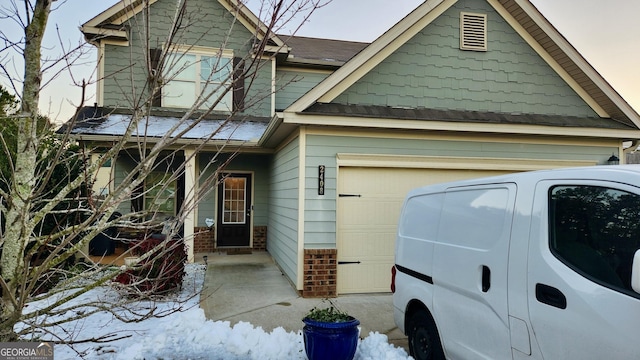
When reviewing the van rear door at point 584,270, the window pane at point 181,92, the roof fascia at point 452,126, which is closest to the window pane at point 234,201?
the window pane at point 181,92

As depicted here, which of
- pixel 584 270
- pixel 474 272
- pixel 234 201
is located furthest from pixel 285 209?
pixel 584 270

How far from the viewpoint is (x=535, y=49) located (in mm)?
7738

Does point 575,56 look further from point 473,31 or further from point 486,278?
point 486,278

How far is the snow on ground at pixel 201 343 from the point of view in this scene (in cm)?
420

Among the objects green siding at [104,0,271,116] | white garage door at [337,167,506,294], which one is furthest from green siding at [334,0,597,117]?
green siding at [104,0,271,116]

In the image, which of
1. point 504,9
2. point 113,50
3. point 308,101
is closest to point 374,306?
point 308,101

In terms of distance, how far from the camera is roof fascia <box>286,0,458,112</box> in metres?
6.70

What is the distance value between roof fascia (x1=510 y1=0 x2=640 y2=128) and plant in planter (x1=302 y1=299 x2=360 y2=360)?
267 inches

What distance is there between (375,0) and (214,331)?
13.2 ft

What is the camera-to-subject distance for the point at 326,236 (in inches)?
263

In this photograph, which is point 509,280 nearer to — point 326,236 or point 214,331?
point 214,331

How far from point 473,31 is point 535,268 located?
631 cm

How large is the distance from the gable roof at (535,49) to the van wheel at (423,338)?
3958mm

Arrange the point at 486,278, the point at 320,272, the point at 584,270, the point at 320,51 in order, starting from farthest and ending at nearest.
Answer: the point at 320,51 → the point at 320,272 → the point at 486,278 → the point at 584,270
